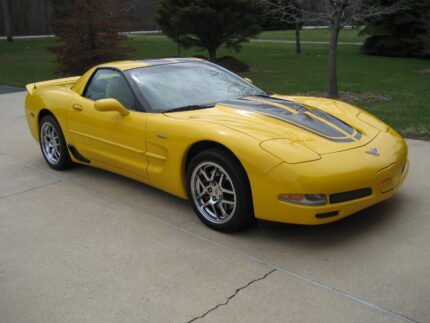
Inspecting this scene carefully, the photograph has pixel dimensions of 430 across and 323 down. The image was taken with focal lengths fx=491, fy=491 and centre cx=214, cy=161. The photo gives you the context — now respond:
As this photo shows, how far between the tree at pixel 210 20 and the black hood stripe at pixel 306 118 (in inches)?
449

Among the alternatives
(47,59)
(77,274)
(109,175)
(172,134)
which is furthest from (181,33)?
(77,274)

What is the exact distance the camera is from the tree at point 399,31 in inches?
781

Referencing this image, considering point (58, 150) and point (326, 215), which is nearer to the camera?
point (326, 215)

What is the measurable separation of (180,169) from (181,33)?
13225 millimetres

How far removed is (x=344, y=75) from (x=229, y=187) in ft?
38.1

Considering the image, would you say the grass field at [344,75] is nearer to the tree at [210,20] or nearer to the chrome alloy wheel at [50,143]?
the tree at [210,20]

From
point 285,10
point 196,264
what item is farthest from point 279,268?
point 285,10

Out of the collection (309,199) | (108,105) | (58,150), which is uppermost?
(108,105)

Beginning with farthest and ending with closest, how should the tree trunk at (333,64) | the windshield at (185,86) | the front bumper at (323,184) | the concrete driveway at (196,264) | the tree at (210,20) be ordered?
the tree at (210,20) < the tree trunk at (333,64) < the windshield at (185,86) < the front bumper at (323,184) < the concrete driveway at (196,264)

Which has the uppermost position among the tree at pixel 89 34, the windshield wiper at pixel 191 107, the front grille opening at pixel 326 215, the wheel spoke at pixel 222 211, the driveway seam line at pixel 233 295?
the tree at pixel 89 34

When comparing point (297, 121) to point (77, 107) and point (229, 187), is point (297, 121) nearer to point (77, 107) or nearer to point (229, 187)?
point (229, 187)

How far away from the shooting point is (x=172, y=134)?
4055mm

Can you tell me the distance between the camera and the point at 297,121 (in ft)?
13.0

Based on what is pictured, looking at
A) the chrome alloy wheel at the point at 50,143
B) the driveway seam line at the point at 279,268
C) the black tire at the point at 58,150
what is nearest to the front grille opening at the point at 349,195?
the driveway seam line at the point at 279,268
